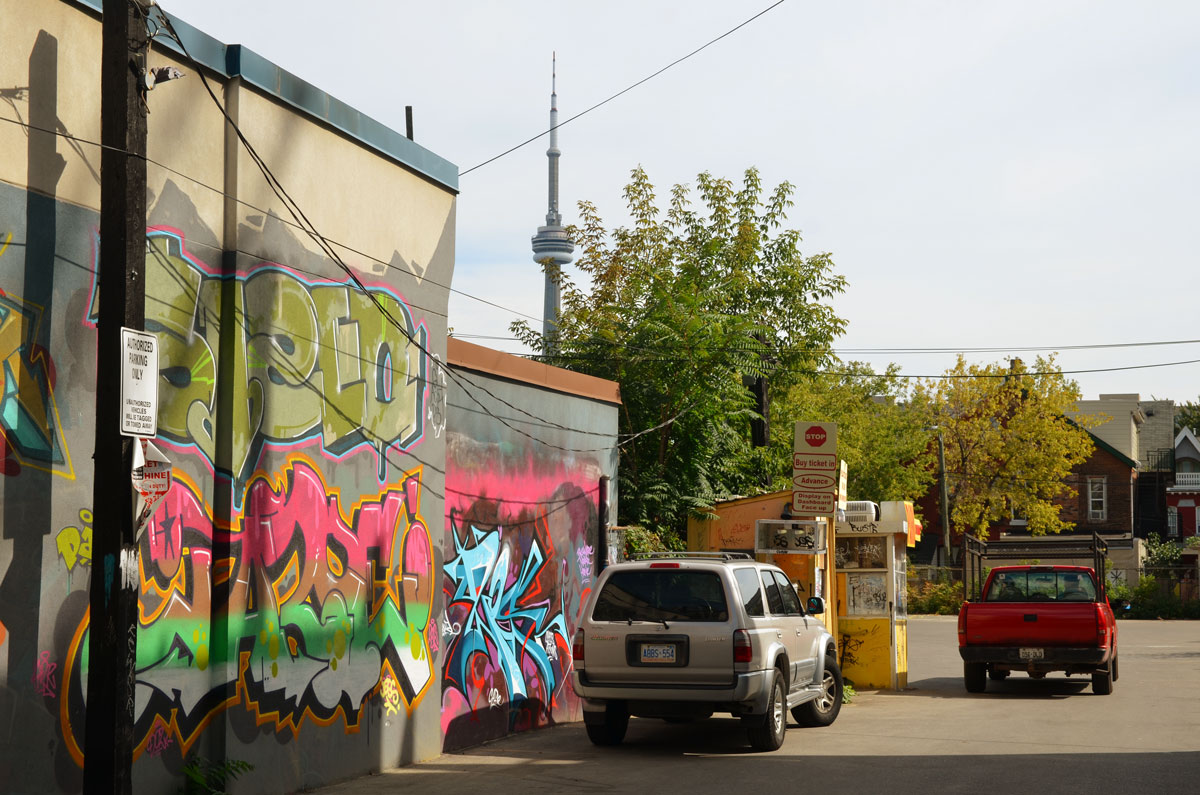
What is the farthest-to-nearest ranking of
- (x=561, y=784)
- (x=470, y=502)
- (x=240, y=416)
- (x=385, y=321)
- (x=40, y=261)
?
(x=470, y=502) < (x=385, y=321) < (x=561, y=784) < (x=240, y=416) < (x=40, y=261)

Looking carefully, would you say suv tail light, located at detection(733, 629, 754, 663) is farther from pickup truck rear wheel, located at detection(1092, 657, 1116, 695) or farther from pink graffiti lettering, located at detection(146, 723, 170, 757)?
pickup truck rear wheel, located at detection(1092, 657, 1116, 695)

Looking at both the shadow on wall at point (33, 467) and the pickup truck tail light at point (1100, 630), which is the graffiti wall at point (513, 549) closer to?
the shadow on wall at point (33, 467)

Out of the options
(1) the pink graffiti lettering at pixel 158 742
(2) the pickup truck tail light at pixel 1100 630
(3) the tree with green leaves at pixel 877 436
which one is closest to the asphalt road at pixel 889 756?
(2) the pickup truck tail light at pixel 1100 630

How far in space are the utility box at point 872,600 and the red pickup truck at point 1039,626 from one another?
107cm

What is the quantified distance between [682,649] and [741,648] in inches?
21.8

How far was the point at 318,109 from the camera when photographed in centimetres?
1000

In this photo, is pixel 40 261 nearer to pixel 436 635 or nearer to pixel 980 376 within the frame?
pixel 436 635

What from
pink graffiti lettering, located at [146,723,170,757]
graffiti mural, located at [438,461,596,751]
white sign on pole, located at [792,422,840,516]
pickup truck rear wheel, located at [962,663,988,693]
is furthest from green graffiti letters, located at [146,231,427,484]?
pickup truck rear wheel, located at [962,663,988,693]

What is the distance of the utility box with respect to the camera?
18688mm

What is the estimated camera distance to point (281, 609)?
930 cm

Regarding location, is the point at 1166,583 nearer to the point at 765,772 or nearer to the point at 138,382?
the point at 765,772

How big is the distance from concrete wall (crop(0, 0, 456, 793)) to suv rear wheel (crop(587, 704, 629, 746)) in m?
1.59

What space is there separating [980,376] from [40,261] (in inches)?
1925

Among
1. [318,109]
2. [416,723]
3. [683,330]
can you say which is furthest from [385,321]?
[683,330]
